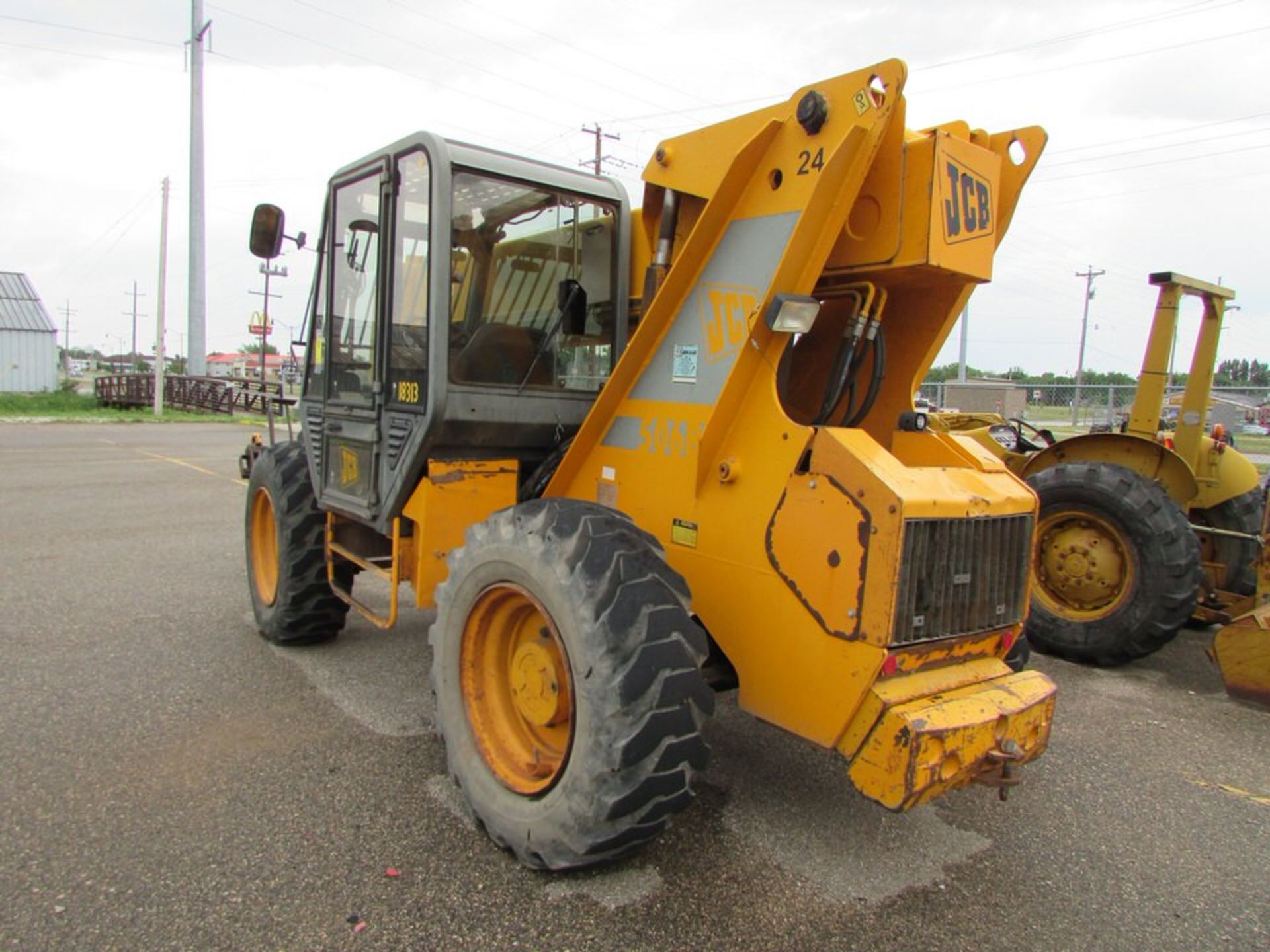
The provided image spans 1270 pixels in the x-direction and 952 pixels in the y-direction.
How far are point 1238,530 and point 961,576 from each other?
5253 mm

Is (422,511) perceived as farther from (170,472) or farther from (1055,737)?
(170,472)

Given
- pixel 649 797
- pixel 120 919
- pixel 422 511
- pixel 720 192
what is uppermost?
pixel 720 192

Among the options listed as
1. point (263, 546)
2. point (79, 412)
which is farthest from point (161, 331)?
point (263, 546)

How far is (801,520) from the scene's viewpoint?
266 centimetres

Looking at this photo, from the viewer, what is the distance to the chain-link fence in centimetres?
1373

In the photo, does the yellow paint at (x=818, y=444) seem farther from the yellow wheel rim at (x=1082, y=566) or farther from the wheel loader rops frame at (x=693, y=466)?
the yellow wheel rim at (x=1082, y=566)

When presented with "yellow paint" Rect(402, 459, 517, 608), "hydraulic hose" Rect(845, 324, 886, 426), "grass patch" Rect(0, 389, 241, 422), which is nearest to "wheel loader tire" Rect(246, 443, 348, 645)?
"yellow paint" Rect(402, 459, 517, 608)

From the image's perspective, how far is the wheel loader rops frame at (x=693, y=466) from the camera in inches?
99.5

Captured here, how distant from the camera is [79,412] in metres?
28.0

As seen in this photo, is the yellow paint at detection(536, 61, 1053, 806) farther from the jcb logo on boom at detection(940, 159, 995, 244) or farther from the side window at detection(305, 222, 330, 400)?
the side window at detection(305, 222, 330, 400)

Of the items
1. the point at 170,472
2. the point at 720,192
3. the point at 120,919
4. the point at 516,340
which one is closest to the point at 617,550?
the point at 720,192

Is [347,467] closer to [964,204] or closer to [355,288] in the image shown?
[355,288]

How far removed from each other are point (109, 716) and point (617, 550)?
9.60ft

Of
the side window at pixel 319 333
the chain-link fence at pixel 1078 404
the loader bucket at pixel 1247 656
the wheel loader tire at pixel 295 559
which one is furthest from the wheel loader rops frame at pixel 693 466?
the chain-link fence at pixel 1078 404
